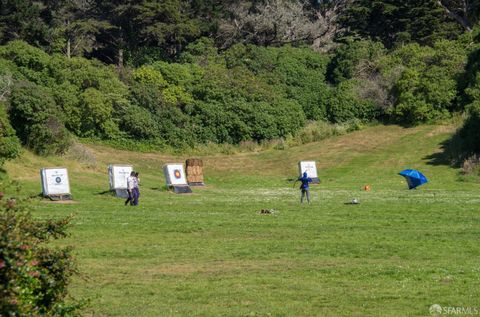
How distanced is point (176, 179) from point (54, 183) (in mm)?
9335

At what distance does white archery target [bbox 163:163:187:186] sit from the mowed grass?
111cm

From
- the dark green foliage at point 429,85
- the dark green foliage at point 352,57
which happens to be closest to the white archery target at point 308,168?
the dark green foliage at point 429,85

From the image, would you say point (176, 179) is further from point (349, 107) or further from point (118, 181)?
point (349, 107)

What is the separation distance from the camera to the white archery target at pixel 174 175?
162ft

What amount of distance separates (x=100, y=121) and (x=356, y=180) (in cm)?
1835

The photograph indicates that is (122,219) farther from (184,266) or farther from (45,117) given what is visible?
(45,117)

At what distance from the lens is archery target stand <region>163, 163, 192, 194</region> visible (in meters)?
49.2

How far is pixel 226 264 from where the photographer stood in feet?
74.0

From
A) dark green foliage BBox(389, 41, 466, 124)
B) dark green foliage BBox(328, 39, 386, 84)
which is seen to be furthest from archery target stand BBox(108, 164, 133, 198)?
dark green foliage BBox(328, 39, 386, 84)

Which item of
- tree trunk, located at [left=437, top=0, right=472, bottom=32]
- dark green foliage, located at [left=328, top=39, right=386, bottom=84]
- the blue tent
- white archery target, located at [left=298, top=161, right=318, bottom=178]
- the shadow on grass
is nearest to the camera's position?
the blue tent

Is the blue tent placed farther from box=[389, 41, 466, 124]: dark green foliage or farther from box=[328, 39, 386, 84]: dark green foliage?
box=[328, 39, 386, 84]: dark green foliage

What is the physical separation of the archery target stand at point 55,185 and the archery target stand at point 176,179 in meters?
8.01

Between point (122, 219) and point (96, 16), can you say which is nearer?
point (122, 219)

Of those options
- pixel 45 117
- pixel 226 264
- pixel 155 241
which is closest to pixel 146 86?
pixel 45 117
